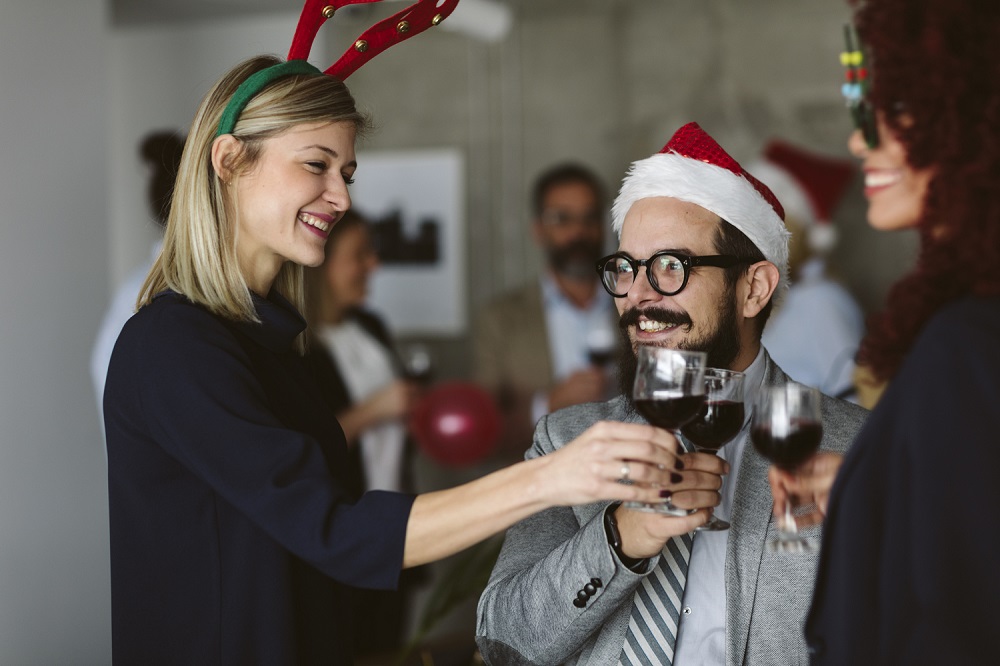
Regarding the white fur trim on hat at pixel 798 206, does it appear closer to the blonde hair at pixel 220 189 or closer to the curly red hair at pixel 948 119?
the blonde hair at pixel 220 189

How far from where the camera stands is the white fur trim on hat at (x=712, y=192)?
2059 mm

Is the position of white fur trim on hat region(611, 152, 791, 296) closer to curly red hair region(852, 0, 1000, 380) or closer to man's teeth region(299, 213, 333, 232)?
man's teeth region(299, 213, 333, 232)

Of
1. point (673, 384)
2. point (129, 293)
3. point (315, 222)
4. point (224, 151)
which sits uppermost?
point (224, 151)

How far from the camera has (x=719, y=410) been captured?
1.66 meters

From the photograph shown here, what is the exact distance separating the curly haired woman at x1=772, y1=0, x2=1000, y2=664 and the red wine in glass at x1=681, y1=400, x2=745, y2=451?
15.0 inches

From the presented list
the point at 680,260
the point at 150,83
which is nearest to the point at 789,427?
the point at 680,260

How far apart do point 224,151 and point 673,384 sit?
31.6 inches

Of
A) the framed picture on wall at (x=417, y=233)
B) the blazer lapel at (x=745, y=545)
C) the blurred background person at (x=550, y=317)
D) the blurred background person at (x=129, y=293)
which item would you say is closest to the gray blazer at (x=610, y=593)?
the blazer lapel at (x=745, y=545)

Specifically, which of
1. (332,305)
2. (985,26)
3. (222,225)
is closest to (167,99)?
(332,305)

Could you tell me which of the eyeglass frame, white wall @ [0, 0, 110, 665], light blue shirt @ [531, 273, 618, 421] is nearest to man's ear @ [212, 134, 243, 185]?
the eyeglass frame

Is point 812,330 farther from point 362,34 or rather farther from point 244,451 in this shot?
point 244,451

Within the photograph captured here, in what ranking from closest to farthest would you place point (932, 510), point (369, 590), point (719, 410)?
point (932, 510), point (719, 410), point (369, 590)

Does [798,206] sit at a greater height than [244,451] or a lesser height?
greater

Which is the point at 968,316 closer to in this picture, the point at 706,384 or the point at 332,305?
the point at 706,384
